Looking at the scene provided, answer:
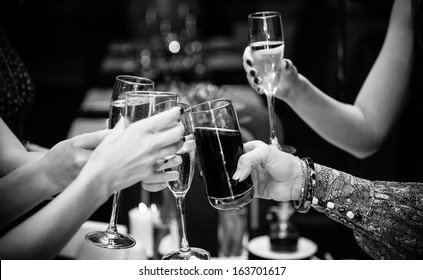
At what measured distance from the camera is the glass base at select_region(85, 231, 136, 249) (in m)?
1.23

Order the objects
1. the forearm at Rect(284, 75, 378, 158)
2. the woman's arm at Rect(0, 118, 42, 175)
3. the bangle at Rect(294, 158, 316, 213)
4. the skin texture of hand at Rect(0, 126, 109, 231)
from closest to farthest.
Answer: the skin texture of hand at Rect(0, 126, 109, 231)
the bangle at Rect(294, 158, 316, 213)
the woman's arm at Rect(0, 118, 42, 175)
the forearm at Rect(284, 75, 378, 158)

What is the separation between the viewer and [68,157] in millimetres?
1208

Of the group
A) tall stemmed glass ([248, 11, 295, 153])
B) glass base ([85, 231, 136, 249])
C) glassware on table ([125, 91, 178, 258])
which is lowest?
glass base ([85, 231, 136, 249])

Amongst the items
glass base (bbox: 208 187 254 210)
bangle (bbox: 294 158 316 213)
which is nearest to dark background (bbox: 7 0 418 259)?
bangle (bbox: 294 158 316 213)

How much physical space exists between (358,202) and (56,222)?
2.41 feet

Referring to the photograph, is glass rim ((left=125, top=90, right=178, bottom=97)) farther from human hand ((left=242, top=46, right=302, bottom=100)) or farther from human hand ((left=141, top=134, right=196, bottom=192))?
human hand ((left=242, top=46, right=302, bottom=100))

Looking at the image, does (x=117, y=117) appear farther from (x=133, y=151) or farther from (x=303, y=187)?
(x=303, y=187)

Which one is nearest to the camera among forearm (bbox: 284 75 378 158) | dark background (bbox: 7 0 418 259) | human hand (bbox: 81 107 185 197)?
human hand (bbox: 81 107 185 197)

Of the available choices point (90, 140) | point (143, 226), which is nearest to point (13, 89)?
point (143, 226)

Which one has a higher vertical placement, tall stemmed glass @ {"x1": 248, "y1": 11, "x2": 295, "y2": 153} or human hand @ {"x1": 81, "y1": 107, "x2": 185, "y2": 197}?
tall stemmed glass @ {"x1": 248, "y1": 11, "x2": 295, "y2": 153}

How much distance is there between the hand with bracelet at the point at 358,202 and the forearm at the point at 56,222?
0.48m

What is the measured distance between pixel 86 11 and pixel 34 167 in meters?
8.03
